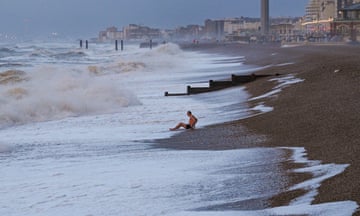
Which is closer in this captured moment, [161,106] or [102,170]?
[102,170]

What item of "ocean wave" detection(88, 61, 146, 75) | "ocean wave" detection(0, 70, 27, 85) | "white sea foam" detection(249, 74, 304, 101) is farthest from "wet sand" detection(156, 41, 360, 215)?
"ocean wave" detection(88, 61, 146, 75)

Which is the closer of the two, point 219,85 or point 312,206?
point 312,206

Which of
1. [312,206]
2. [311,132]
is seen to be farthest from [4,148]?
[312,206]

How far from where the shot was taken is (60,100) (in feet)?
65.3

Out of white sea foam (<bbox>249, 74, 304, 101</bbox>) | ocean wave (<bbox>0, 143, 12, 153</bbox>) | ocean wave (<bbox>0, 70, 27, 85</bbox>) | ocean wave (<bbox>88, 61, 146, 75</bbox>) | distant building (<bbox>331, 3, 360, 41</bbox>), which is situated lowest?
ocean wave (<bbox>88, 61, 146, 75</bbox>)

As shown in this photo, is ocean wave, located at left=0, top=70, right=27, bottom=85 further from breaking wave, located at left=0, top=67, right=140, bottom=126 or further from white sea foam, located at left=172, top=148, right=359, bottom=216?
white sea foam, located at left=172, top=148, right=359, bottom=216

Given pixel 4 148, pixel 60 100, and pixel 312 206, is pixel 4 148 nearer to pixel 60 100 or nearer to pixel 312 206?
pixel 312 206

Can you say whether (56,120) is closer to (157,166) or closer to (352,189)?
(157,166)

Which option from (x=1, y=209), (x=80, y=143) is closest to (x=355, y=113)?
(x=80, y=143)

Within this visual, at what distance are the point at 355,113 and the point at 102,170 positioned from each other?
4.49 meters

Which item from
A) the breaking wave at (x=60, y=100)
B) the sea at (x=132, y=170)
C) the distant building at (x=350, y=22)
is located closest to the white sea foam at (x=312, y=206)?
the sea at (x=132, y=170)

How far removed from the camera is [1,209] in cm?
781

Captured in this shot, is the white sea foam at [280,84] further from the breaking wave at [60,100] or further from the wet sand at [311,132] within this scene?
the breaking wave at [60,100]

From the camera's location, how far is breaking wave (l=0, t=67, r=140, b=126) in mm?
18234
